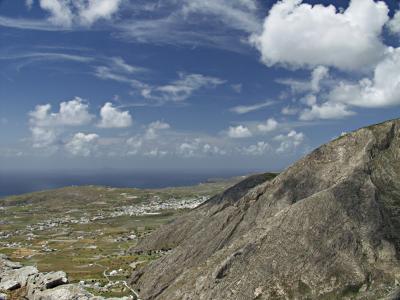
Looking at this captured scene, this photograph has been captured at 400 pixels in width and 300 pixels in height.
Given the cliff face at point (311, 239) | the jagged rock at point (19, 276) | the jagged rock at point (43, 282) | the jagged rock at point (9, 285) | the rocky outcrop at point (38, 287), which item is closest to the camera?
the cliff face at point (311, 239)

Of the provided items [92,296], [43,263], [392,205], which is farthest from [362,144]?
[43,263]

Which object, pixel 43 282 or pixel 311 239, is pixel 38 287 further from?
pixel 311 239

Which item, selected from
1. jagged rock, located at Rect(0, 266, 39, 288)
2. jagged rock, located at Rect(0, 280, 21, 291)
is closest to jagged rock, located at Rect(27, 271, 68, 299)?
→ jagged rock, located at Rect(0, 266, 39, 288)

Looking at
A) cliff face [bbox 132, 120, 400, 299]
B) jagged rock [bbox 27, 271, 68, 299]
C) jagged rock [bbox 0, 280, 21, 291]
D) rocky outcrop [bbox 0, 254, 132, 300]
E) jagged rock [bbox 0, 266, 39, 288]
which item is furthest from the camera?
jagged rock [bbox 0, 266, 39, 288]

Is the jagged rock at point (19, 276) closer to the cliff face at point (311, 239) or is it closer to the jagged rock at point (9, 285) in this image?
the jagged rock at point (9, 285)

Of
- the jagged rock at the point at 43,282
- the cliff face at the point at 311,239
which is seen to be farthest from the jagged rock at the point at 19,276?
the cliff face at the point at 311,239

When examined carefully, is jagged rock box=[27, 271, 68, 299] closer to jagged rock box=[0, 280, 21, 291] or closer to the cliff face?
jagged rock box=[0, 280, 21, 291]

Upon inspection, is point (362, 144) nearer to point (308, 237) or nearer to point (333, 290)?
point (308, 237)
